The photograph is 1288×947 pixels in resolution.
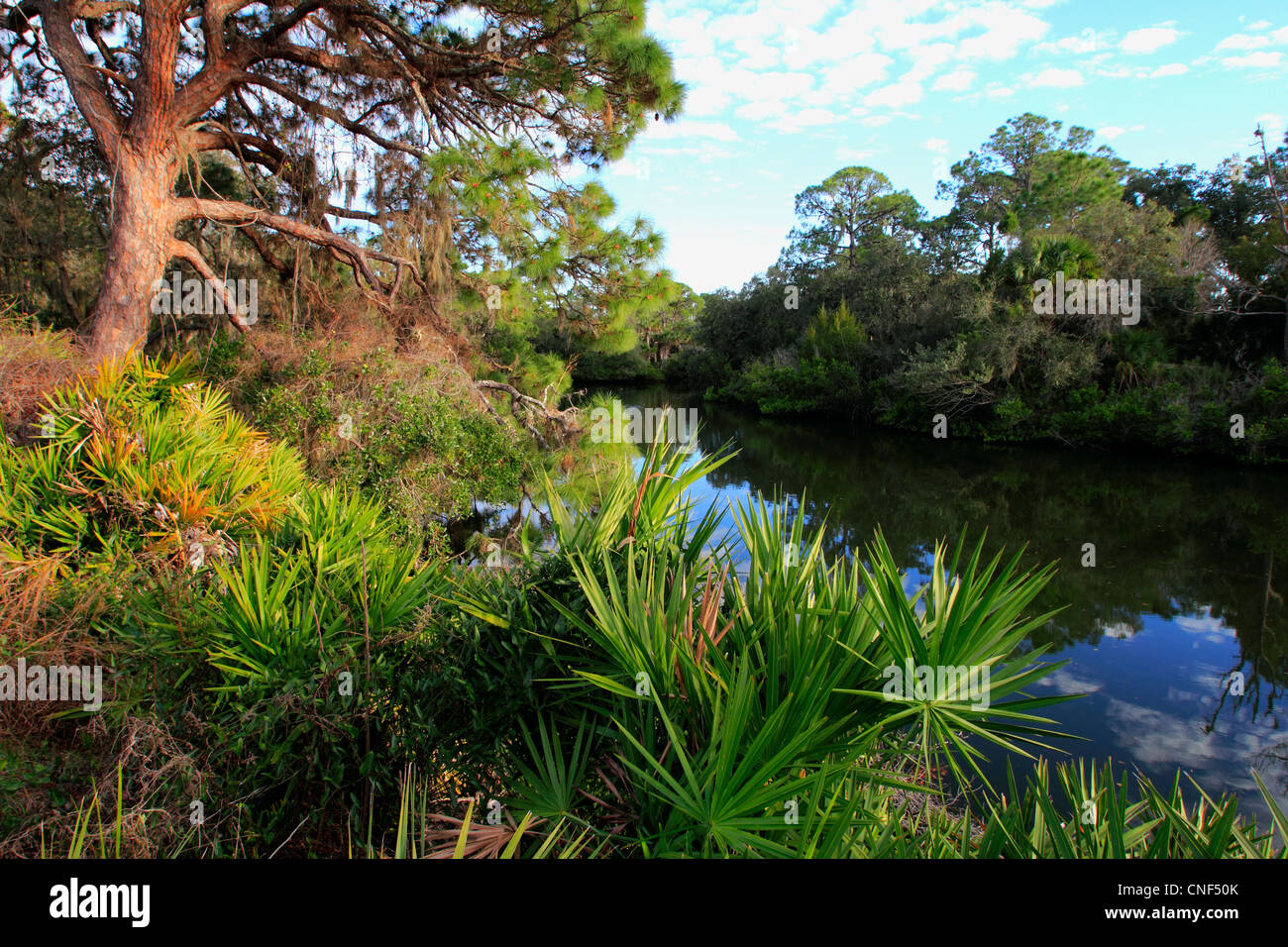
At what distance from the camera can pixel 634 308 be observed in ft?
31.2

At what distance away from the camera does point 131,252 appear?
24.4 feet

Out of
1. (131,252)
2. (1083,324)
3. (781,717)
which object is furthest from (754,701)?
(1083,324)

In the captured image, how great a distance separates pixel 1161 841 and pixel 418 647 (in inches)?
122

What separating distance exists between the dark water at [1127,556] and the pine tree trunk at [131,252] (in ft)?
24.3

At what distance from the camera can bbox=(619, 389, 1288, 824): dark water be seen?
265 inches

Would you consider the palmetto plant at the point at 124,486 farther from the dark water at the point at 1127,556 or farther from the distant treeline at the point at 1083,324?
the distant treeline at the point at 1083,324

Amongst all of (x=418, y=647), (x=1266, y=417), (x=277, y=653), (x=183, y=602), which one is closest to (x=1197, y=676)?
(x=418, y=647)

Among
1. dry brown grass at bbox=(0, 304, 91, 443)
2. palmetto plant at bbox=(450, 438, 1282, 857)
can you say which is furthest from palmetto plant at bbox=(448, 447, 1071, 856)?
dry brown grass at bbox=(0, 304, 91, 443)

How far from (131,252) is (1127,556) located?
16.2 meters

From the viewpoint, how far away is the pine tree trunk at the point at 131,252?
7.39 metres

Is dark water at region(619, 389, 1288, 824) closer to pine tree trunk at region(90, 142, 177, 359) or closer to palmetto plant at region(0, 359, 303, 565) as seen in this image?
palmetto plant at region(0, 359, 303, 565)

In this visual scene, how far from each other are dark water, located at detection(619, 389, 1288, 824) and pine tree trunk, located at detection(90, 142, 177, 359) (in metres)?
7.39

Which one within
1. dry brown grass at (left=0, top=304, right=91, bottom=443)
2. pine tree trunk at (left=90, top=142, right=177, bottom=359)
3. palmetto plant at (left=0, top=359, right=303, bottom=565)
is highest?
pine tree trunk at (left=90, top=142, right=177, bottom=359)
